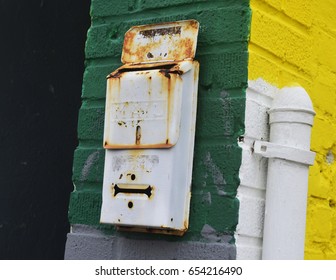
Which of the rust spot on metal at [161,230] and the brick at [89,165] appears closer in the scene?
the rust spot on metal at [161,230]

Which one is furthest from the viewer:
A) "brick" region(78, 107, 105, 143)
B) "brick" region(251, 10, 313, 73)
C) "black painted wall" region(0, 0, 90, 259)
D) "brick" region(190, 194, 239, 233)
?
"black painted wall" region(0, 0, 90, 259)

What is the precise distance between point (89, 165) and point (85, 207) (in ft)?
0.50

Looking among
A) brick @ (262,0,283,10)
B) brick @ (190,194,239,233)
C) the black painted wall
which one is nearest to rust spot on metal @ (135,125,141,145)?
brick @ (190,194,239,233)

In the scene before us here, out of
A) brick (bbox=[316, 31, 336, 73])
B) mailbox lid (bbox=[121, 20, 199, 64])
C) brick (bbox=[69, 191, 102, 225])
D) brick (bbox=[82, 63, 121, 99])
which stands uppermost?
brick (bbox=[316, 31, 336, 73])

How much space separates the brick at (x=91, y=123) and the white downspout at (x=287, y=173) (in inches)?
23.6

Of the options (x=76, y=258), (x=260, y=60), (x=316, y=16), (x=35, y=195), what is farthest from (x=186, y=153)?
(x=35, y=195)

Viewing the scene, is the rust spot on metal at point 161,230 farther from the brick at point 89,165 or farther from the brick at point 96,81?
the brick at point 96,81

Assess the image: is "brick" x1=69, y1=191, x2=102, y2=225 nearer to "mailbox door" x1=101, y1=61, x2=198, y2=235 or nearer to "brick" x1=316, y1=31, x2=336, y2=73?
"mailbox door" x1=101, y1=61, x2=198, y2=235

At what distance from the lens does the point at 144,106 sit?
98.0 inches

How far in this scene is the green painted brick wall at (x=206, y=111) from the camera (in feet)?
8.09

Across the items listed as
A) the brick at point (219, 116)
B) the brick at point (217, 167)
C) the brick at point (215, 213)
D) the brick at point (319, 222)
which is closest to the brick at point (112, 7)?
the brick at point (219, 116)

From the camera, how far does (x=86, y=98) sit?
9.33 feet

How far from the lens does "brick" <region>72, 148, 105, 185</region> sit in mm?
2744

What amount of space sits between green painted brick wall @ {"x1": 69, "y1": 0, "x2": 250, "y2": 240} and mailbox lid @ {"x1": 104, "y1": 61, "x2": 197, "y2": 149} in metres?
0.12
